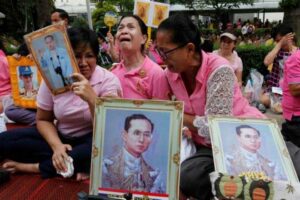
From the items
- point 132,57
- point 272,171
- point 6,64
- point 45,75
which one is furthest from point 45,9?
point 272,171

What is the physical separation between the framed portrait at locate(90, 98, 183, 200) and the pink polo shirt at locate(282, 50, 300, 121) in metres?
1.53

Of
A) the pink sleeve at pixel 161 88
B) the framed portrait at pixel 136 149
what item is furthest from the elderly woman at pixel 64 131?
the framed portrait at pixel 136 149

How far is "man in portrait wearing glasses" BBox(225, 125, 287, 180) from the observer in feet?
6.20

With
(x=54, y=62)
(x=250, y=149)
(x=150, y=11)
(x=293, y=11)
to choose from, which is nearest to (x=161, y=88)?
(x=54, y=62)

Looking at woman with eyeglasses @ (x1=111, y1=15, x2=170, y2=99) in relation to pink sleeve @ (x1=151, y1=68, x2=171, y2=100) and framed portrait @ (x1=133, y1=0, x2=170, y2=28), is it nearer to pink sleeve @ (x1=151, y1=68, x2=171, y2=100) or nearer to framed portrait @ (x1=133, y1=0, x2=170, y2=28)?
pink sleeve @ (x1=151, y1=68, x2=171, y2=100)

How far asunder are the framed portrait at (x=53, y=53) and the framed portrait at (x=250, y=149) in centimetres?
86

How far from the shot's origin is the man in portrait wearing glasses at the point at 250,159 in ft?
6.20

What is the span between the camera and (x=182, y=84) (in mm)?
2408

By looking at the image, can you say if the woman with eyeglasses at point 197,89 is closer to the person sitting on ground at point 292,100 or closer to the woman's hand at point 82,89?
the woman's hand at point 82,89

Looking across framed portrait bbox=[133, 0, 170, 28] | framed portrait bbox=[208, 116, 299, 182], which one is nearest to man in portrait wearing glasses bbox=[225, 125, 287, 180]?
framed portrait bbox=[208, 116, 299, 182]

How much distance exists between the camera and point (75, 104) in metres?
2.58

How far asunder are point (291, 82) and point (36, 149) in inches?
77.8

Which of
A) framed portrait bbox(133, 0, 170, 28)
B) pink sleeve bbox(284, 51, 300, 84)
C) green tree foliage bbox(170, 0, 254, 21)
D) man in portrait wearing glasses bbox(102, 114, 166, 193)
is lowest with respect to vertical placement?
man in portrait wearing glasses bbox(102, 114, 166, 193)

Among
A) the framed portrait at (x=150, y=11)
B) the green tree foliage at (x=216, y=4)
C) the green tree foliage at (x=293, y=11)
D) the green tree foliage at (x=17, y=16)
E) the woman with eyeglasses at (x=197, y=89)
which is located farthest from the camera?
the green tree foliage at (x=216, y=4)
